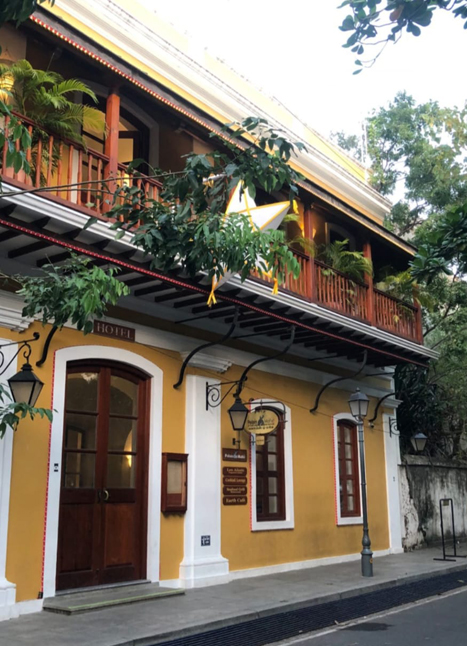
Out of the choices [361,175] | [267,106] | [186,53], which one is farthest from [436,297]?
[186,53]

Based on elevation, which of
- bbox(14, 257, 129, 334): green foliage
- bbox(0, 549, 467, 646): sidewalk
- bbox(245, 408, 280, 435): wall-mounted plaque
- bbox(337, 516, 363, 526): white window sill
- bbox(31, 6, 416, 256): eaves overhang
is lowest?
bbox(0, 549, 467, 646): sidewalk

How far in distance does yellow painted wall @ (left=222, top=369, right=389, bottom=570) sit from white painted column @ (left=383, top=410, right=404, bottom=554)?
0.28 metres

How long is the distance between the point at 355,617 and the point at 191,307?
195 inches

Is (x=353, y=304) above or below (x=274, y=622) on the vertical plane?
above

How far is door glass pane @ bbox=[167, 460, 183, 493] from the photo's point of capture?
10305mm

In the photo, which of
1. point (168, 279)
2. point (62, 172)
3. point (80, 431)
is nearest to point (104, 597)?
point (80, 431)

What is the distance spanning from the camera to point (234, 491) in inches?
445

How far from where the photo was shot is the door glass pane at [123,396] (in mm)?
9922

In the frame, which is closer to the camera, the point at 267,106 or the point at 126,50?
the point at 126,50

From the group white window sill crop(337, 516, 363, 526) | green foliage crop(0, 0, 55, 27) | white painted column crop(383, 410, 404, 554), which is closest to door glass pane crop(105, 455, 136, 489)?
white window sill crop(337, 516, 363, 526)

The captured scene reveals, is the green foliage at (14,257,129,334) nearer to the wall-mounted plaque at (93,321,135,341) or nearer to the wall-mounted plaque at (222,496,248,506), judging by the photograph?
the wall-mounted plaque at (93,321,135,341)

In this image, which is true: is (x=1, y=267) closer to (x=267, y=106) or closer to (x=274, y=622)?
(x=274, y=622)

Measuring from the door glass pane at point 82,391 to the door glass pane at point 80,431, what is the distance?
0.40ft

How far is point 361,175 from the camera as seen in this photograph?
1967 centimetres
